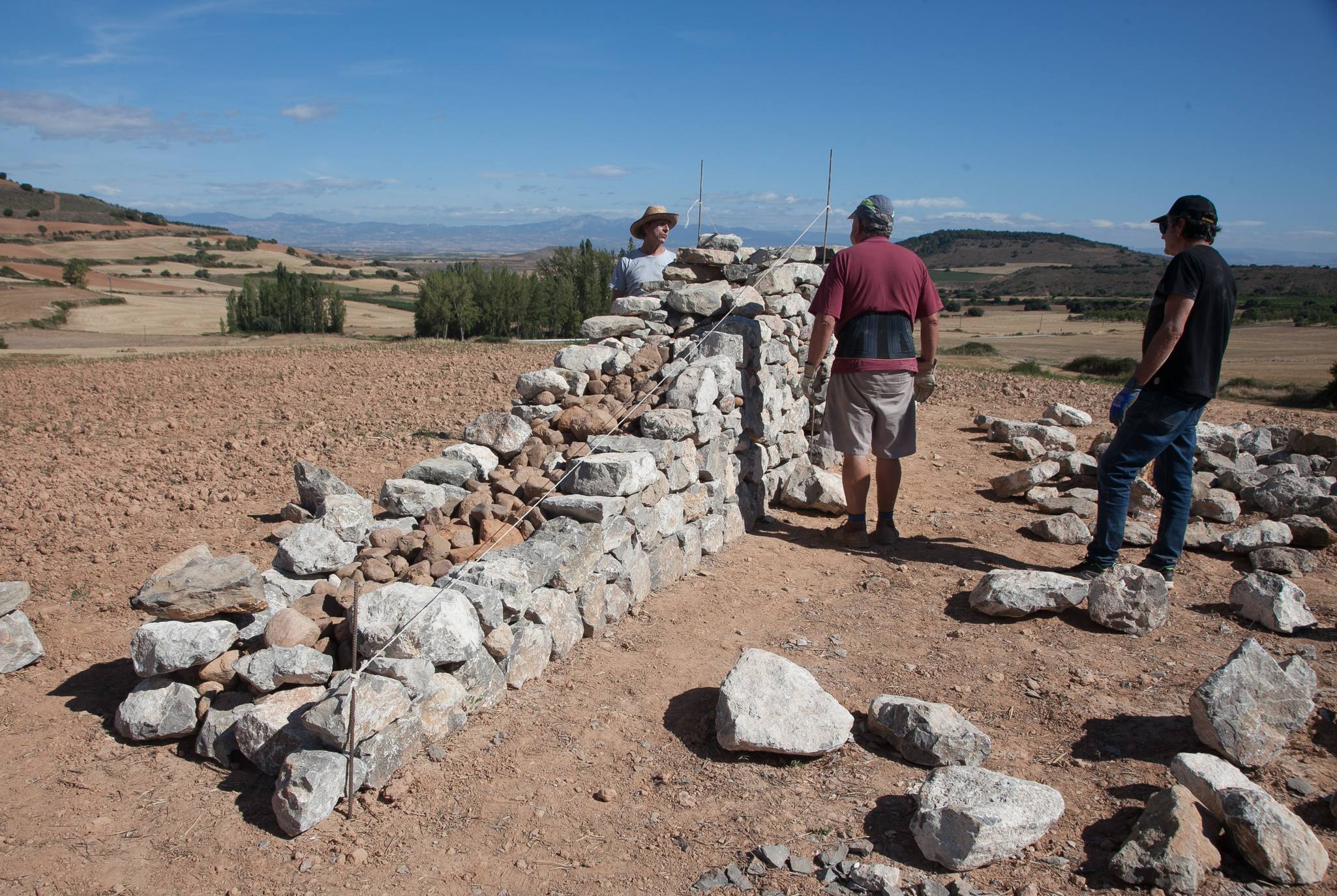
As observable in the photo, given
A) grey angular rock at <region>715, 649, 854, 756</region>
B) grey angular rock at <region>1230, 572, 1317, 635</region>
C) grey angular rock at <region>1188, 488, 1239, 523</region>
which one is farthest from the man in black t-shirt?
grey angular rock at <region>715, 649, 854, 756</region>

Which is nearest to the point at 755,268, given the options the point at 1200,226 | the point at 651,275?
the point at 651,275

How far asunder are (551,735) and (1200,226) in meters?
4.38

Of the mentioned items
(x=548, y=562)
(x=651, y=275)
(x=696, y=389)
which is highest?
(x=651, y=275)

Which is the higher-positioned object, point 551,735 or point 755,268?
point 755,268

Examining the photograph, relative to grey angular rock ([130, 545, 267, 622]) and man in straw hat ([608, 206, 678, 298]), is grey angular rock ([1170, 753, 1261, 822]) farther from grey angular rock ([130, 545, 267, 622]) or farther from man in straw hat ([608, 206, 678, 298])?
man in straw hat ([608, 206, 678, 298])

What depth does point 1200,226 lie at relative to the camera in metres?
4.77

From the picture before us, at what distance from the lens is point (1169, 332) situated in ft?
15.4

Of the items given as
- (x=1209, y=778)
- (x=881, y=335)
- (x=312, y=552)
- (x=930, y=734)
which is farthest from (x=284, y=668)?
(x=881, y=335)

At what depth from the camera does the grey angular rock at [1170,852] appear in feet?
8.67

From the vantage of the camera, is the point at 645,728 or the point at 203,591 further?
the point at 645,728

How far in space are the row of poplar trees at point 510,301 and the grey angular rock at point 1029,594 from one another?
2065 cm

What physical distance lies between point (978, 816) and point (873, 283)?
11.8ft

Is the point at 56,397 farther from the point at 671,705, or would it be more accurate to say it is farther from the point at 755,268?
the point at 671,705

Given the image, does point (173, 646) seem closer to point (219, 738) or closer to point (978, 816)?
point (219, 738)
